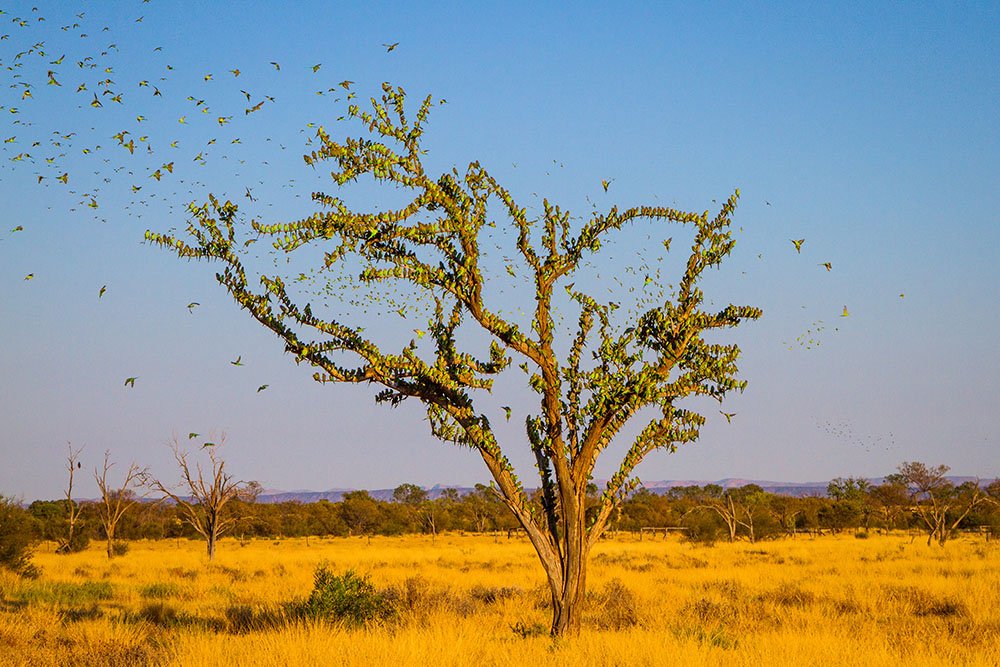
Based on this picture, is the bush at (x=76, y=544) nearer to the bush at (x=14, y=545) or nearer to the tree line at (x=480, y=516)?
the tree line at (x=480, y=516)

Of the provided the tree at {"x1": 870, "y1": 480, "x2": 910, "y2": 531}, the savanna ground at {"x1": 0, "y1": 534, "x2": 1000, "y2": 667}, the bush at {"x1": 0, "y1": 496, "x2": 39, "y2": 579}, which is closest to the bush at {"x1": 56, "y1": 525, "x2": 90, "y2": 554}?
the savanna ground at {"x1": 0, "y1": 534, "x2": 1000, "y2": 667}

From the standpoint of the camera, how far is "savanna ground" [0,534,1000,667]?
9.56m

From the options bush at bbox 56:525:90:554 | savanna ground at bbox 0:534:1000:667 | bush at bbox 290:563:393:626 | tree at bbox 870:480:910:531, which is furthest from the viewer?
tree at bbox 870:480:910:531

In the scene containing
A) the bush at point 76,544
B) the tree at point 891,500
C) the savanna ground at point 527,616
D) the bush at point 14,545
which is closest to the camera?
the savanna ground at point 527,616

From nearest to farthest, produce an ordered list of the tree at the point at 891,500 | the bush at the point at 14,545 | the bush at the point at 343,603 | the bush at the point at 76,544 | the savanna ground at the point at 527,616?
the savanna ground at the point at 527,616, the bush at the point at 343,603, the bush at the point at 14,545, the bush at the point at 76,544, the tree at the point at 891,500

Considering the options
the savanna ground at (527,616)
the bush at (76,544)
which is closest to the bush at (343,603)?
the savanna ground at (527,616)

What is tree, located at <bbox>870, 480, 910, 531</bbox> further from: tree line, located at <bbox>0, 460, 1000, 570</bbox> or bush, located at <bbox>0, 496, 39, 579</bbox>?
bush, located at <bbox>0, 496, 39, 579</bbox>

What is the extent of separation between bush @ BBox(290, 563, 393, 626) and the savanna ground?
1.30ft

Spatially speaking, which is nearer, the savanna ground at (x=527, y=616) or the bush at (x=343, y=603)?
the savanna ground at (x=527, y=616)

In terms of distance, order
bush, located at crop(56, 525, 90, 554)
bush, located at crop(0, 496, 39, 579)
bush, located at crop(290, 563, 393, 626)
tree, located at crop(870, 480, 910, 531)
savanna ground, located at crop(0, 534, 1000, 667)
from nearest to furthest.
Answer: savanna ground, located at crop(0, 534, 1000, 667) → bush, located at crop(290, 563, 393, 626) → bush, located at crop(0, 496, 39, 579) → bush, located at crop(56, 525, 90, 554) → tree, located at crop(870, 480, 910, 531)

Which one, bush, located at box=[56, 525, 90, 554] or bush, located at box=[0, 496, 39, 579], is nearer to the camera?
bush, located at box=[0, 496, 39, 579]

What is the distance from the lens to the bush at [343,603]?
13.3 metres

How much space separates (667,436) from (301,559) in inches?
A: 1185

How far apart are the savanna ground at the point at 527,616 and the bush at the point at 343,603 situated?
0.40 meters
